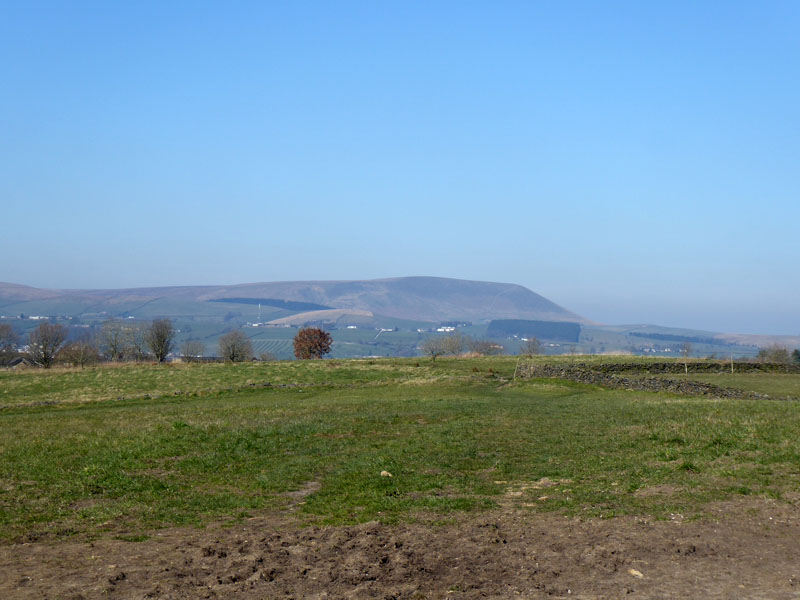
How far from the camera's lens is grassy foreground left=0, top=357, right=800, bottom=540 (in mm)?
12234

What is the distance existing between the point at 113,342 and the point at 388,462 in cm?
10641

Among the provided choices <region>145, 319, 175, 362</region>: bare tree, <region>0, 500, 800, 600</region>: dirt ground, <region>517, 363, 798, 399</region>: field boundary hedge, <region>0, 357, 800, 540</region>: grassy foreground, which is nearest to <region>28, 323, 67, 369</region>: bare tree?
<region>145, 319, 175, 362</region>: bare tree

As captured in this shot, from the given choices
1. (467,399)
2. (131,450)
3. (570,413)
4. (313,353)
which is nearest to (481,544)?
(131,450)

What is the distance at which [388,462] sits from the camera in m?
16.4

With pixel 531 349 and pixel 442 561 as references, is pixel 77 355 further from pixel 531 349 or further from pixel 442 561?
pixel 442 561

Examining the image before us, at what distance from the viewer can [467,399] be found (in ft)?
114

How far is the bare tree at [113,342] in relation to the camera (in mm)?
111375

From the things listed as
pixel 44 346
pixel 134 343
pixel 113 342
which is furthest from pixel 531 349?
pixel 44 346

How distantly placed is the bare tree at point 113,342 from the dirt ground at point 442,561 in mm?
107994

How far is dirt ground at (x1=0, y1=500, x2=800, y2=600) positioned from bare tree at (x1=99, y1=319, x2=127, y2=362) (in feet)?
354

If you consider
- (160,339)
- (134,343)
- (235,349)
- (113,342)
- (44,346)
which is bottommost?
(235,349)

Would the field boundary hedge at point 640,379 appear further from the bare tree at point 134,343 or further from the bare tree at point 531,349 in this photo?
the bare tree at point 134,343

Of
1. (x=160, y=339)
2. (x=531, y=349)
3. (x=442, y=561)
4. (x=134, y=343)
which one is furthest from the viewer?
(x=134, y=343)

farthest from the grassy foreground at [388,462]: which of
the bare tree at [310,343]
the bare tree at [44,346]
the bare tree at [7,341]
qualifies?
the bare tree at [7,341]
